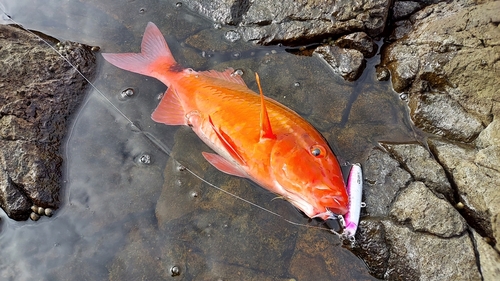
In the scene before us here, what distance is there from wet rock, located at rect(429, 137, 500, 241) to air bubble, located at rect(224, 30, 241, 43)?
2682mm

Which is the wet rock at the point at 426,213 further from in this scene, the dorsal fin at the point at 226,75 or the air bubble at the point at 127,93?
the air bubble at the point at 127,93

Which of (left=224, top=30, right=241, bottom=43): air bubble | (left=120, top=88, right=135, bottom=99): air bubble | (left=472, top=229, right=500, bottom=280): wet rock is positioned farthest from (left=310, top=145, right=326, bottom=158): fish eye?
(left=120, top=88, right=135, bottom=99): air bubble

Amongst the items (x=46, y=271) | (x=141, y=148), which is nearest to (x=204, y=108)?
(x=141, y=148)

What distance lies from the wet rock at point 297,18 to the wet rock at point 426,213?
2098mm

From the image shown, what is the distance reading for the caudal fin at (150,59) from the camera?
431 centimetres

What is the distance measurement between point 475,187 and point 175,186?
9.40 feet

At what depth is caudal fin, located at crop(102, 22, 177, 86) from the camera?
14.1ft

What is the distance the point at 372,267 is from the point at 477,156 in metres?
1.47

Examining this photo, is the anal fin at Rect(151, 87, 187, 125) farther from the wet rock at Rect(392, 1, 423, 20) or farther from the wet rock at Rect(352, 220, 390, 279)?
the wet rock at Rect(392, 1, 423, 20)

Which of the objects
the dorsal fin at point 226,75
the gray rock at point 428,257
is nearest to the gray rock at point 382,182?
the gray rock at point 428,257

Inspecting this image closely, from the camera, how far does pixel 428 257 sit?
10.8ft

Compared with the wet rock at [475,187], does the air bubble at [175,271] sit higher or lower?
lower

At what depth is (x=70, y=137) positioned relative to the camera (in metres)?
4.10

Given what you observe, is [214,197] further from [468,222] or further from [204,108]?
[468,222]
